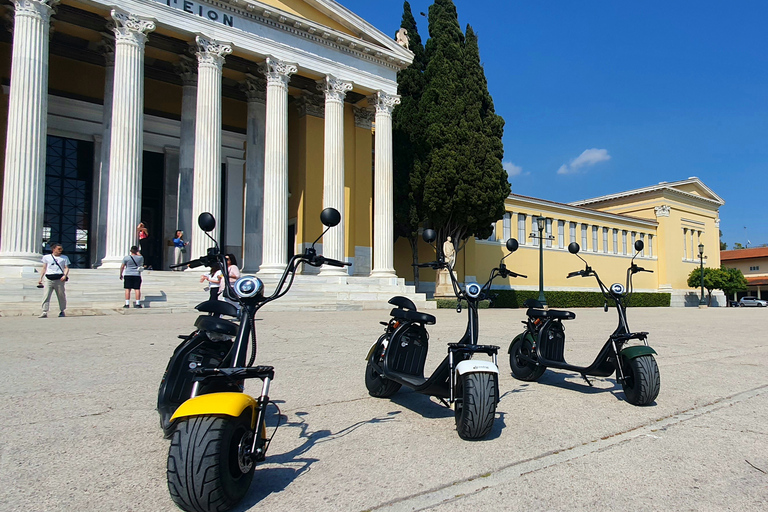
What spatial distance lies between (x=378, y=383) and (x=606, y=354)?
82.2 inches

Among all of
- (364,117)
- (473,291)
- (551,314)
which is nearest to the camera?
(473,291)

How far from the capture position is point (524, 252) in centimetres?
3431

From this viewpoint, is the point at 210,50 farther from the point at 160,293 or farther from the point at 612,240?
the point at 612,240

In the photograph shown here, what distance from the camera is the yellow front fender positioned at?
2.36 metres

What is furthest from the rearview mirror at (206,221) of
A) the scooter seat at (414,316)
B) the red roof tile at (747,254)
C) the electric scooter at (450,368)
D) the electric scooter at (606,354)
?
the red roof tile at (747,254)

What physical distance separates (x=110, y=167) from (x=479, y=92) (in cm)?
1654

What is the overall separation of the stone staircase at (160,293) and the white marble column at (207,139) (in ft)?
7.06

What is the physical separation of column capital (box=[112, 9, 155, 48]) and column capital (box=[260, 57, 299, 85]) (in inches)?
168

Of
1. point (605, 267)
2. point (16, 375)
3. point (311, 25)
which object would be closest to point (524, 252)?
point (605, 267)

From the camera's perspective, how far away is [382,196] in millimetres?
22156

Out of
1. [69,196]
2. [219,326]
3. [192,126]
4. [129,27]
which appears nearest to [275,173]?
[192,126]

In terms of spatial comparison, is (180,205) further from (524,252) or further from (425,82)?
(524,252)

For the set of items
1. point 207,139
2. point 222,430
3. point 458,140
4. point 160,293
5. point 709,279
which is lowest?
point 222,430

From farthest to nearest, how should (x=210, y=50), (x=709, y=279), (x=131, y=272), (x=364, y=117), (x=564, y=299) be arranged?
(x=709, y=279) → (x=564, y=299) → (x=364, y=117) → (x=210, y=50) → (x=131, y=272)
